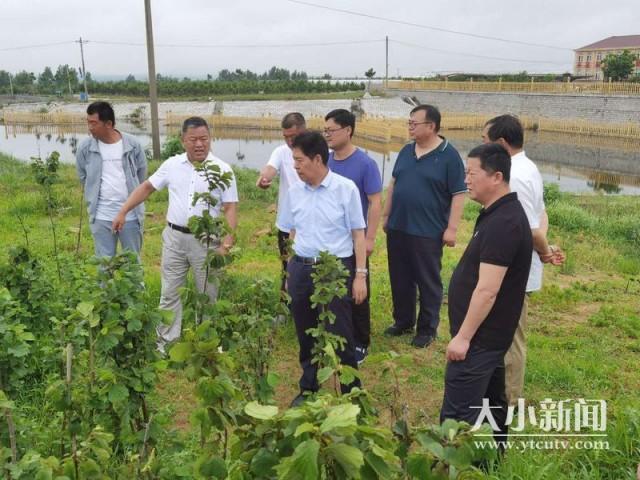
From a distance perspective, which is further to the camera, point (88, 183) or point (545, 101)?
point (545, 101)

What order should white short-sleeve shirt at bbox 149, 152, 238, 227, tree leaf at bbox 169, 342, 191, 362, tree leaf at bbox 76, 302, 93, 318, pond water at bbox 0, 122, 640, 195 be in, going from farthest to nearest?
pond water at bbox 0, 122, 640, 195 < white short-sleeve shirt at bbox 149, 152, 238, 227 < tree leaf at bbox 76, 302, 93, 318 < tree leaf at bbox 169, 342, 191, 362

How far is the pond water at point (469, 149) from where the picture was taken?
1894 centimetres

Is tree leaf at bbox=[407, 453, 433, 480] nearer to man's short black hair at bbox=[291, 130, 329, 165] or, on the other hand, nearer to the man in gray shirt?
man's short black hair at bbox=[291, 130, 329, 165]

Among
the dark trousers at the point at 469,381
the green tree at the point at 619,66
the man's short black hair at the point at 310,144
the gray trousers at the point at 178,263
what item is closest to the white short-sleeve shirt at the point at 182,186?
the gray trousers at the point at 178,263

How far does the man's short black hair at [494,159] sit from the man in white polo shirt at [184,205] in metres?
1.70

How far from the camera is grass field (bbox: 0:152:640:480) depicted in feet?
8.77

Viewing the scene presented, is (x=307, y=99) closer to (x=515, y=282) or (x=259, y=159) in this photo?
(x=259, y=159)

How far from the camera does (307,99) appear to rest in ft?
145

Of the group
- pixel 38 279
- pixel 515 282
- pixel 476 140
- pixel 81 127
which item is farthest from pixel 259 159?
pixel 515 282

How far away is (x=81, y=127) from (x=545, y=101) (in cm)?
2827

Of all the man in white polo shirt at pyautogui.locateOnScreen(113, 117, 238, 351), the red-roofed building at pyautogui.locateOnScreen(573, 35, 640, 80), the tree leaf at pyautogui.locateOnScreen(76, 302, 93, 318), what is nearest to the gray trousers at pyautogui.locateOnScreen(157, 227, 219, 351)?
the man in white polo shirt at pyautogui.locateOnScreen(113, 117, 238, 351)

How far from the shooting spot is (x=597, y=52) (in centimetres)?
6244

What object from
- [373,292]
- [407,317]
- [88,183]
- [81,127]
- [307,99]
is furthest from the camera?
[307,99]

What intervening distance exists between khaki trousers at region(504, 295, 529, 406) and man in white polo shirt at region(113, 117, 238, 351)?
1770 millimetres
